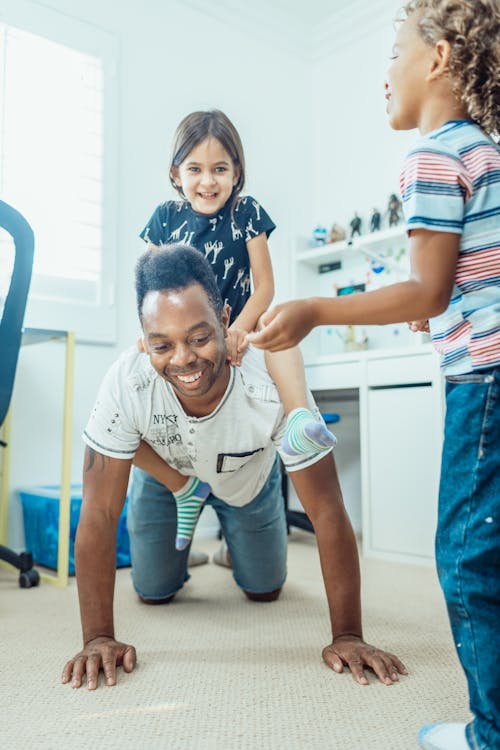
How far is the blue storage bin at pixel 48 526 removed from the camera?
2.10 meters

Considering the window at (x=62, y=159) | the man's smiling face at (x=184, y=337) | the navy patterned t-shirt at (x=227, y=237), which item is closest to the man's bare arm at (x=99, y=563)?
the man's smiling face at (x=184, y=337)

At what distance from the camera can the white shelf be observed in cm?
294

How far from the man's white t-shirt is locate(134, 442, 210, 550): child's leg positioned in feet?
0.42

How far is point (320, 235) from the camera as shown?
10.9 feet

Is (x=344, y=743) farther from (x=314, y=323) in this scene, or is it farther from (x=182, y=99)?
(x=182, y=99)

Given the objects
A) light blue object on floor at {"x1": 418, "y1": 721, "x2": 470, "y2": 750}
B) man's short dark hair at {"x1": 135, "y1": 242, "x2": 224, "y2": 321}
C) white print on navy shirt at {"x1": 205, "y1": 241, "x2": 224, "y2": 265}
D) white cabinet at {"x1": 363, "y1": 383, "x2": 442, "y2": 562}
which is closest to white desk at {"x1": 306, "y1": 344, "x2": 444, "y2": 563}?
white cabinet at {"x1": 363, "y1": 383, "x2": 442, "y2": 562}

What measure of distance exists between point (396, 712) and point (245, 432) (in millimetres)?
563

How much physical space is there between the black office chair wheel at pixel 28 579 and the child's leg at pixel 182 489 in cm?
66

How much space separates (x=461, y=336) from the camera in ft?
2.65

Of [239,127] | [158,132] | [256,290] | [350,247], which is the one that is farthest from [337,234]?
[256,290]

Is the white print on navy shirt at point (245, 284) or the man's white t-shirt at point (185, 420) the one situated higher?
the white print on navy shirt at point (245, 284)

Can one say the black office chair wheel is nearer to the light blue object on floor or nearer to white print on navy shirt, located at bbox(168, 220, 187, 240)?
white print on navy shirt, located at bbox(168, 220, 187, 240)

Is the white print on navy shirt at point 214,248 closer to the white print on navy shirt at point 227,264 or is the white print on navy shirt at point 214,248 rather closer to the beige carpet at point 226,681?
the white print on navy shirt at point 227,264

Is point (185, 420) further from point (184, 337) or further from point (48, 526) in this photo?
point (48, 526)
